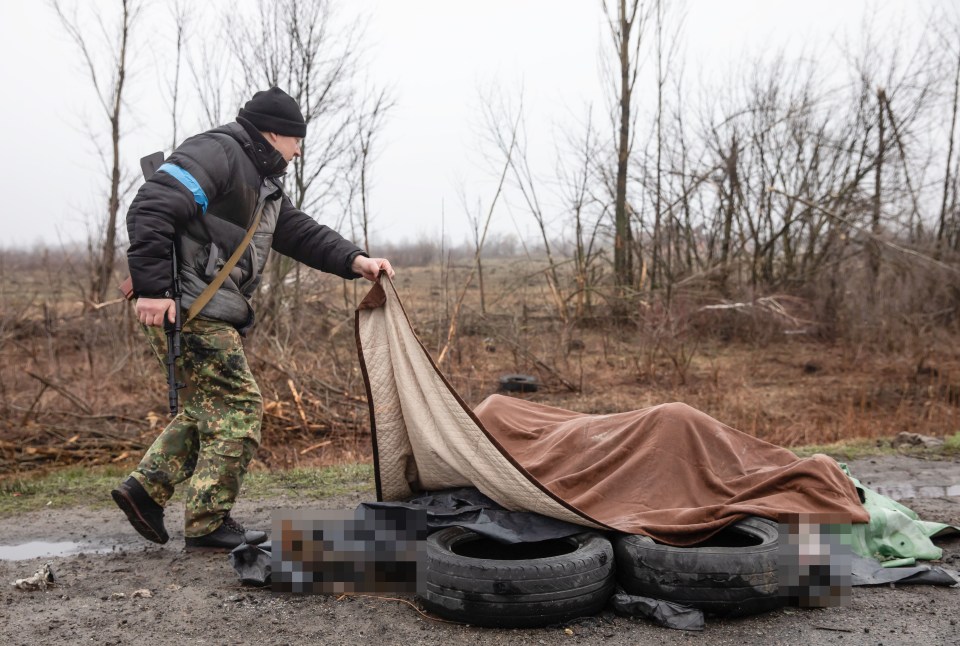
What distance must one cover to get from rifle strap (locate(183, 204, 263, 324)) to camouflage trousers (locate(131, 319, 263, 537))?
86 millimetres

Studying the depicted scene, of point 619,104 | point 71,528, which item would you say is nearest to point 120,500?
point 71,528

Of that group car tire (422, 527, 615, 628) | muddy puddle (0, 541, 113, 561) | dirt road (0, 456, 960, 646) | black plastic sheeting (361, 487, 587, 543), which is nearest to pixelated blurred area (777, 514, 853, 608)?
dirt road (0, 456, 960, 646)

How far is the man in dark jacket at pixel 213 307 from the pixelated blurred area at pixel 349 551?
0.72 metres

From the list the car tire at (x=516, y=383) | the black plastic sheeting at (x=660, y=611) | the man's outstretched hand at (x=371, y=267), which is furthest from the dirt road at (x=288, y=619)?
the car tire at (x=516, y=383)

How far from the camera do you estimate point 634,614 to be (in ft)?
11.6

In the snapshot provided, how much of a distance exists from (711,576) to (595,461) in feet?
3.57

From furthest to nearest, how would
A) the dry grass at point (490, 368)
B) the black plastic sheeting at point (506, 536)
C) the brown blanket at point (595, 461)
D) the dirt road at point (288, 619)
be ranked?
the dry grass at point (490, 368) < the brown blanket at point (595, 461) < the black plastic sheeting at point (506, 536) < the dirt road at point (288, 619)

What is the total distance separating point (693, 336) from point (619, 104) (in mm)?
4601

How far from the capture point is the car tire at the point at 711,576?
345cm

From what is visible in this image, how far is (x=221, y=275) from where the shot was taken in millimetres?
4277

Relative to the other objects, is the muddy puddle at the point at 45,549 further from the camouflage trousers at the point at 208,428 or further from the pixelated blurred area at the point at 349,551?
the pixelated blurred area at the point at 349,551

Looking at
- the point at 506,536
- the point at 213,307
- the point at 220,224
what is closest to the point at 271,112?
the point at 220,224

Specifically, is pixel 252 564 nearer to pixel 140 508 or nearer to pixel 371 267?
pixel 140 508

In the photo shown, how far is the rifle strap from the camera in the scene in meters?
4.19
